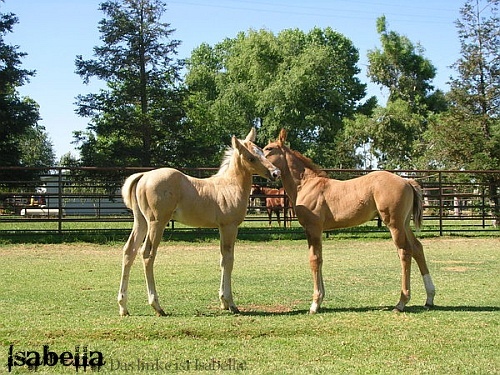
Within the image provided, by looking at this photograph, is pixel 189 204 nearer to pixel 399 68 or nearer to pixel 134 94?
pixel 134 94

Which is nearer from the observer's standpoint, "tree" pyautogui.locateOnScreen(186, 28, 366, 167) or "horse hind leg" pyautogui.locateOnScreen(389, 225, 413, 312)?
"horse hind leg" pyautogui.locateOnScreen(389, 225, 413, 312)

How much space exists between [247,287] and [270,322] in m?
2.91

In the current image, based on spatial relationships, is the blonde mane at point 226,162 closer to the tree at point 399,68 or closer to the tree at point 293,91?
the tree at point 293,91

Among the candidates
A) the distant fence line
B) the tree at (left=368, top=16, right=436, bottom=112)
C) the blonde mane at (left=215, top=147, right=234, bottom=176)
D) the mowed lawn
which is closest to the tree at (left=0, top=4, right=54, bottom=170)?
the distant fence line

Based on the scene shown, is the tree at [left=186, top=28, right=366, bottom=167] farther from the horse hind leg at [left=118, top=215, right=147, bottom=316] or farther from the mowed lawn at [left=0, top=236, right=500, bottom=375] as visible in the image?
the horse hind leg at [left=118, top=215, right=147, bottom=316]

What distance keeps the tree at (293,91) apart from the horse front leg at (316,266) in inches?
1421

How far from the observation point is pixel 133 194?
24.2 feet

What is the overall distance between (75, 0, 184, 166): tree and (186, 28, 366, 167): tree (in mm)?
14899

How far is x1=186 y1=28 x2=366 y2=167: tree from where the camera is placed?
45875 millimetres

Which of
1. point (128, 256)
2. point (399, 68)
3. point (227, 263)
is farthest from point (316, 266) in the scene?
point (399, 68)

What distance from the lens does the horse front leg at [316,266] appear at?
741cm

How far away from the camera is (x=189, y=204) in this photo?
291 inches

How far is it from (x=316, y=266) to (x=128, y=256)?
233 centimetres

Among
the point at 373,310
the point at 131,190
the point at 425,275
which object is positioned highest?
the point at 131,190
